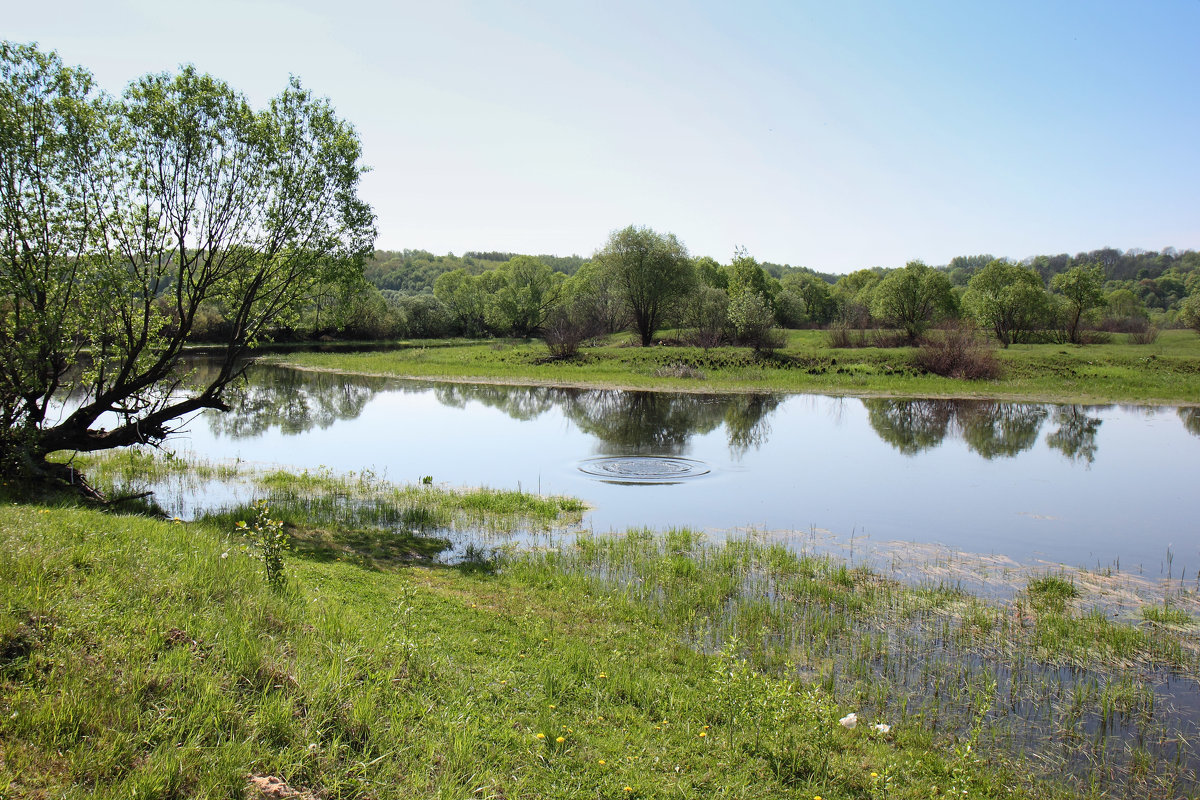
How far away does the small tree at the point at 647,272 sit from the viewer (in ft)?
202

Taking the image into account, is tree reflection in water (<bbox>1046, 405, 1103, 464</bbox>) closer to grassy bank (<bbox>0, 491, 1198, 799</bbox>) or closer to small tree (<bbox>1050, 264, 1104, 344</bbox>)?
grassy bank (<bbox>0, 491, 1198, 799</bbox>)

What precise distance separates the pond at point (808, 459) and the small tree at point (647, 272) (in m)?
26.5

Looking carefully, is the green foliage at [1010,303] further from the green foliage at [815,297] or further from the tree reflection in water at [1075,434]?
the green foliage at [815,297]

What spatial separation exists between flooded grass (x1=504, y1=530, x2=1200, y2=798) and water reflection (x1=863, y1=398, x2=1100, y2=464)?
43.6 ft

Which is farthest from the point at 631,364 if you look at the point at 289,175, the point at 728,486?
the point at 289,175

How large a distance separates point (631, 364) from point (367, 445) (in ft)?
Result: 91.1

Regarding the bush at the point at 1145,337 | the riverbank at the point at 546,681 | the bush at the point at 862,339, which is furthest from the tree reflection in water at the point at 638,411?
the bush at the point at 1145,337

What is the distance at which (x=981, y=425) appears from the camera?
2836 cm

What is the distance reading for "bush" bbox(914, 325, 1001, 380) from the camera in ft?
138

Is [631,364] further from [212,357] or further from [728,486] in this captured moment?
[212,357]

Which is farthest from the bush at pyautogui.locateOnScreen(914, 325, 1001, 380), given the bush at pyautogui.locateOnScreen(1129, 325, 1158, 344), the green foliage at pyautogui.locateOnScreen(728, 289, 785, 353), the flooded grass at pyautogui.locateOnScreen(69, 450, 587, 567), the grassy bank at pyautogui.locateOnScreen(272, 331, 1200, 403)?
the flooded grass at pyautogui.locateOnScreen(69, 450, 587, 567)

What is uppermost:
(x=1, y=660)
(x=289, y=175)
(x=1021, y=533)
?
(x=289, y=175)

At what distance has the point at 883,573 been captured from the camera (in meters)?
11.3

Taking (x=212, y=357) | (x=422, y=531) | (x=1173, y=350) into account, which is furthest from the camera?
(x=212, y=357)
